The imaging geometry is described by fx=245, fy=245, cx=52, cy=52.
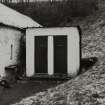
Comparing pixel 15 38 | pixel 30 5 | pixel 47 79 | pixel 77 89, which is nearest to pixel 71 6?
pixel 30 5

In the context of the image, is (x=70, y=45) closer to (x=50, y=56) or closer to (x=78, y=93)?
(x=50, y=56)

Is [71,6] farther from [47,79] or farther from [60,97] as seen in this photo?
[60,97]

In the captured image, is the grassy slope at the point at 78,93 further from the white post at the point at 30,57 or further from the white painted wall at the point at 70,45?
the white post at the point at 30,57

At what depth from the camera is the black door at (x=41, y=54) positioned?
15363mm

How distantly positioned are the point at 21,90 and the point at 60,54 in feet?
13.0

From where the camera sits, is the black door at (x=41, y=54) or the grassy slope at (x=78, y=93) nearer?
the grassy slope at (x=78, y=93)

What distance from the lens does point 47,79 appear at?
48.8ft

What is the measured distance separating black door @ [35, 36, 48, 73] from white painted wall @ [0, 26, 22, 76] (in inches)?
67.6

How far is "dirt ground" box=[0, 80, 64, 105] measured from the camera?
1074 cm

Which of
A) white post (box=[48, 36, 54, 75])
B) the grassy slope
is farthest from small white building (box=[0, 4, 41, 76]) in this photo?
the grassy slope

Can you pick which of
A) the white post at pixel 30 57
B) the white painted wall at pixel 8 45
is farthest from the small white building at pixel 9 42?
the white post at pixel 30 57

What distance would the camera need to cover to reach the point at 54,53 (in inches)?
604

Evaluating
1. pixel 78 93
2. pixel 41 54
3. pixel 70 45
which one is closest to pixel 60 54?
pixel 70 45

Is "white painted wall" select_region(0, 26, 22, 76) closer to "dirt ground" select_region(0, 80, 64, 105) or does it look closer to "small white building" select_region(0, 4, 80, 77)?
"small white building" select_region(0, 4, 80, 77)
